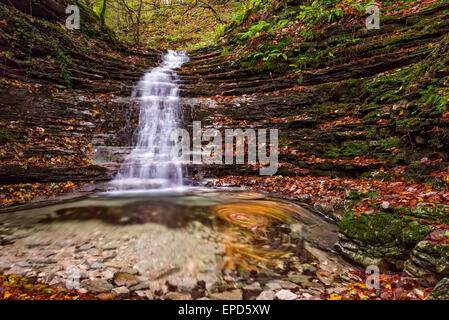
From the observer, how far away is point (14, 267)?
223 centimetres

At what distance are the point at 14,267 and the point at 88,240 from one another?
73 centimetres

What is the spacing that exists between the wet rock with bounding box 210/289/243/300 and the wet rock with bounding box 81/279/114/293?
3.38 feet

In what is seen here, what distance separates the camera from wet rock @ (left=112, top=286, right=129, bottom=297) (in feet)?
6.34

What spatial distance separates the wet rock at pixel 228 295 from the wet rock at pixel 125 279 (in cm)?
82

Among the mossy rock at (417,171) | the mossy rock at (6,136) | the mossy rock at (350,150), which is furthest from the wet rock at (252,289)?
the mossy rock at (6,136)

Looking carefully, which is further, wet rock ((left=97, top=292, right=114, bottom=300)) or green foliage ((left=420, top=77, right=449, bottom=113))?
green foliage ((left=420, top=77, right=449, bottom=113))

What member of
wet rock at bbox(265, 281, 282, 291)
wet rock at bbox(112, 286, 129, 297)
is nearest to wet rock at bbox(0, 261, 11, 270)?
wet rock at bbox(112, 286, 129, 297)

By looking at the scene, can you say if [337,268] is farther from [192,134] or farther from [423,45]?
[423,45]

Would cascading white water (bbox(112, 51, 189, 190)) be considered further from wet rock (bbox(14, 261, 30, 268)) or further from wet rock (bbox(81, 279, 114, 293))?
wet rock (bbox(81, 279, 114, 293))

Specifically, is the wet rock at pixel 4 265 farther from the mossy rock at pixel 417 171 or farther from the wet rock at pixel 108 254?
the mossy rock at pixel 417 171

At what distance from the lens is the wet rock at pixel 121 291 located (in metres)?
1.93

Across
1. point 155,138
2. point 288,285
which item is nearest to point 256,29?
point 155,138

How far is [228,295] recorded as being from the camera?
2.02 m

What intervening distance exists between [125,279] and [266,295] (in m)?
1.46
